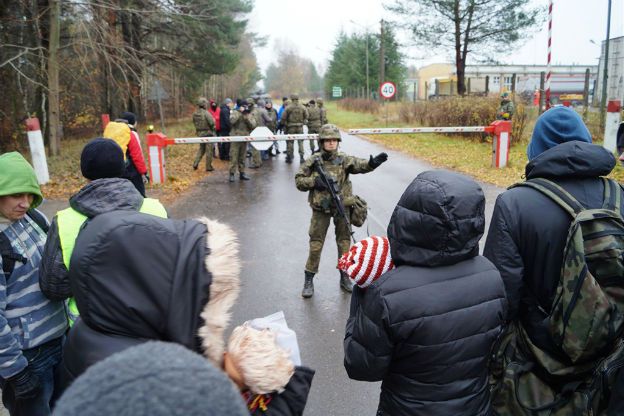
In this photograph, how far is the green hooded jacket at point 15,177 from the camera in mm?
2561

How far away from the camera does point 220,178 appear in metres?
13.4

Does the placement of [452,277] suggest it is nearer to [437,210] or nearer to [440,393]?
[437,210]

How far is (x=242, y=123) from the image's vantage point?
13.2 meters

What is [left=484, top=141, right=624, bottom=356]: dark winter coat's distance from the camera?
230 cm

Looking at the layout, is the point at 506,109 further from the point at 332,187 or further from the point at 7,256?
the point at 7,256

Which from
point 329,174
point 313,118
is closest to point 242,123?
point 313,118

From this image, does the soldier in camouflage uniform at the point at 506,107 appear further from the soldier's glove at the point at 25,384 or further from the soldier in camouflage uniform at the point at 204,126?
the soldier's glove at the point at 25,384

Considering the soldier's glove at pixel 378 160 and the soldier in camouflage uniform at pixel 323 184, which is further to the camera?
the soldier in camouflage uniform at pixel 323 184

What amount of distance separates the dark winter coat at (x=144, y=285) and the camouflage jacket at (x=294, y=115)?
14.3 meters

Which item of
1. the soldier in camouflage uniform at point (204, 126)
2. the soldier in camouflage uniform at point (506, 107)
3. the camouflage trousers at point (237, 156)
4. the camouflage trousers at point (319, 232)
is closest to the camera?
the camouflage trousers at point (319, 232)

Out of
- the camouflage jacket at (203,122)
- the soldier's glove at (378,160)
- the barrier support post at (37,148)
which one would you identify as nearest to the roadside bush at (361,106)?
the camouflage jacket at (203,122)

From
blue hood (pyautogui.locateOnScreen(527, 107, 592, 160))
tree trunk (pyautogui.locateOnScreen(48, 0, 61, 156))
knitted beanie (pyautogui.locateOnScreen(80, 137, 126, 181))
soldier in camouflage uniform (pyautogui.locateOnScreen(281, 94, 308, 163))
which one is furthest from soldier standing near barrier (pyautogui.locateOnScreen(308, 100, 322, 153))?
blue hood (pyautogui.locateOnScreen(527, 107, 592, 160))

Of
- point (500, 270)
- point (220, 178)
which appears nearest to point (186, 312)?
point (500, 270)

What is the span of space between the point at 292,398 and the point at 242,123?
39.9 feet
